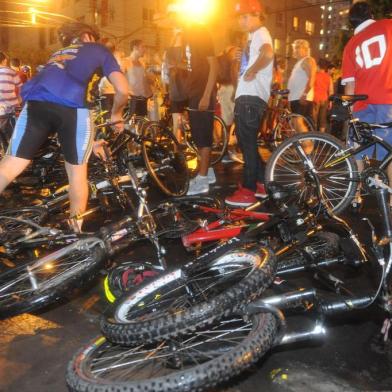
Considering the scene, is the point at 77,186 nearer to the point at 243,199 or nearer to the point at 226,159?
the point at 243,199

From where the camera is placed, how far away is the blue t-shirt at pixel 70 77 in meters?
3.38

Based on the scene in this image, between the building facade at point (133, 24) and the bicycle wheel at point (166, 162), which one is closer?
the bicycle wheel at point (166, 162)

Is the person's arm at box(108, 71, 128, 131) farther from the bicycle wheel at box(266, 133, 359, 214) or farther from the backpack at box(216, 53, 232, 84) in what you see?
the backpack at box(216, 53, 232, 84)

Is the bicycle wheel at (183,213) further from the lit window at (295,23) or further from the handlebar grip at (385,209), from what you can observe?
the lit window at (295,23)

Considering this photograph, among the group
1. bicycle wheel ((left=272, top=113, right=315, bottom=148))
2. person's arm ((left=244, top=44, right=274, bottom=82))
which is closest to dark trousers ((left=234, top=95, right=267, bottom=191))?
person's arm ((left=244, top=44, right=274, bottom=82))

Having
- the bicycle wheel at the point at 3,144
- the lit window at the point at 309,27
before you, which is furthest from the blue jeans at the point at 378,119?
the lit window at the point at 309,27

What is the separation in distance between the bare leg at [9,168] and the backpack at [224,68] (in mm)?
4953

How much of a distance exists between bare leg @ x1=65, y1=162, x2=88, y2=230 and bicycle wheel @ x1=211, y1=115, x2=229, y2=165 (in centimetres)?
407

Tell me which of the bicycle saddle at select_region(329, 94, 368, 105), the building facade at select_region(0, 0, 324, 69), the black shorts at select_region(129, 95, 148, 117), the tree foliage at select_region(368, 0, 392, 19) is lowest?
the bicycle saddle at select_region(329, 94, 368, 105)

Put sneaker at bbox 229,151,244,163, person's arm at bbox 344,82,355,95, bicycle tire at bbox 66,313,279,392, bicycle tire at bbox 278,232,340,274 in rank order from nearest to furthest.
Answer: bicycle tire at bbox 66,313,279,392
bicycle tire at bbox 278,232,340,274
person's arm at bbox 344,82,355,95
sneaker at bbox 229,151,244,163

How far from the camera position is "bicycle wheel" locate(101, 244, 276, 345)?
1888mm

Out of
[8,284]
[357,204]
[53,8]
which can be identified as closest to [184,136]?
[357,204]

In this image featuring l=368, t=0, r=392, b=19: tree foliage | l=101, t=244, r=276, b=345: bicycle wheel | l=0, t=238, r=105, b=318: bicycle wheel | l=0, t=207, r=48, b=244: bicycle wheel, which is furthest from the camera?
l=368, t=0, r=392, b=19: tree foliage

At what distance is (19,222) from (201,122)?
9.55 feet
